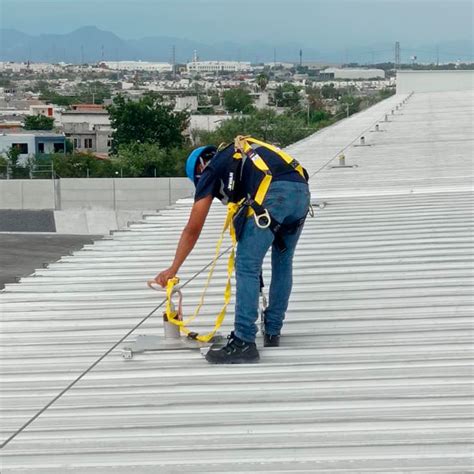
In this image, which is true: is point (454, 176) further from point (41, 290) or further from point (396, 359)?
point (396, 359)

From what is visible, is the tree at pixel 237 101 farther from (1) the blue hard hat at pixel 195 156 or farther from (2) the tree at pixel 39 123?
(1) the blue hard hat at pixel 195 156

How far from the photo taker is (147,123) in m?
59.8

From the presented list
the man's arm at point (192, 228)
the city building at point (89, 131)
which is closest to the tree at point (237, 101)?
the city building at point (89, 131)

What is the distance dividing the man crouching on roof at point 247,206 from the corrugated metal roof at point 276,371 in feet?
0.89

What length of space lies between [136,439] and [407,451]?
1119 mm

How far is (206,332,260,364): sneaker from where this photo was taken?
18.7 ft

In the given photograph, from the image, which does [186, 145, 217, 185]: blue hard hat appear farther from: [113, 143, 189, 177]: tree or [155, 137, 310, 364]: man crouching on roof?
[113, 143, 189, 177]: tree

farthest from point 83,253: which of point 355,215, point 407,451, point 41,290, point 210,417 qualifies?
point 407,451

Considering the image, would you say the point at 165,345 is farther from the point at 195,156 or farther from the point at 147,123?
the point at 147,123

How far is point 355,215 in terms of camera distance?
1092 centimetres

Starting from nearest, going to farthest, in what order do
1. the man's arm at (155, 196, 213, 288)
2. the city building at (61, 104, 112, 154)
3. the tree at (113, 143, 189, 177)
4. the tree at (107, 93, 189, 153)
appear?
the man's arm at (155, 196, 213, 288)
the tree at (113, 143, 189, 177)
the tree at (107, 93, 189, 153)
the city building at (61, 104, 112, 154)

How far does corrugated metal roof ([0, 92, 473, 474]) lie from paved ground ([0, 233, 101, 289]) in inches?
525

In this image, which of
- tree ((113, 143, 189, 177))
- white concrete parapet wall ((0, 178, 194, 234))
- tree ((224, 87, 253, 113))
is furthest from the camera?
tree ((224, 87, 253, 113))

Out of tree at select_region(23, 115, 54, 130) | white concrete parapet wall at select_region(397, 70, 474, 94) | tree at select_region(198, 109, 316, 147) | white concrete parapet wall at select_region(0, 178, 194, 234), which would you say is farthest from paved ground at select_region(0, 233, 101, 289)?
tree at select_region(23, 115, 54, 130)
